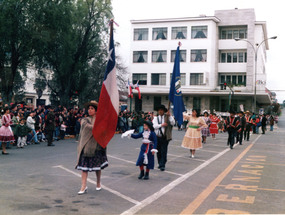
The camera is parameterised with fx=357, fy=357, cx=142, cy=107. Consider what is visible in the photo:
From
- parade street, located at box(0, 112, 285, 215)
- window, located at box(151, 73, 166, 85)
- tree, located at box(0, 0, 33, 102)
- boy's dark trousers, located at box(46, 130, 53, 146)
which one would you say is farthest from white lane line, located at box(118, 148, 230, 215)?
window, located at box(151, 73, 166, 85)

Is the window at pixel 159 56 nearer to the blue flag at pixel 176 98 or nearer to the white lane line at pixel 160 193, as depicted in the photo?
the blue flag at pixel 176 98

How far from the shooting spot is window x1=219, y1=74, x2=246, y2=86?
50.0m

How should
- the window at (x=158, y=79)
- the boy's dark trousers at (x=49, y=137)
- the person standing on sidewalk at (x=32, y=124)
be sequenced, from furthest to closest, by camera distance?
the window at (x=158, y=79), the person standing on sidewalk at (x=32, y=124), the boy's dark trousers at (x=49, y=137)

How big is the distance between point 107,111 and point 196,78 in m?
44.7

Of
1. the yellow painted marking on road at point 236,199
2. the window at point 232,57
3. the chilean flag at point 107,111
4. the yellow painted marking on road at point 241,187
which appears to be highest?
the window at point 232,57

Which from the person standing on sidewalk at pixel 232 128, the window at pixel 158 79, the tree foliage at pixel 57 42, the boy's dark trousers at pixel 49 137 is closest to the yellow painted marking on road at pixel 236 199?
the person standing on sidewalk at pixel 232 128

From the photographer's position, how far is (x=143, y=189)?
295 inches

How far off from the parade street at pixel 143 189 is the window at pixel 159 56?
4170 cm

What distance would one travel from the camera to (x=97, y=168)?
704 cm

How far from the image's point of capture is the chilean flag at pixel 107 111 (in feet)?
22.2

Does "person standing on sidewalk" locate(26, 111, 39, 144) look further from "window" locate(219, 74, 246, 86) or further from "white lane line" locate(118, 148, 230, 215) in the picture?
"window" locate(219, 74, 246, 86)

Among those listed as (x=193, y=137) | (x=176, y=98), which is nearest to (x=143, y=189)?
(x=176, y=98)

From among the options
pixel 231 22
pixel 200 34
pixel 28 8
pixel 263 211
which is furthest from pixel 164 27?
pixel 263 211

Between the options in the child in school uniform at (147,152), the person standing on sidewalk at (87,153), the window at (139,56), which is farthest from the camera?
the window at (139,56)
